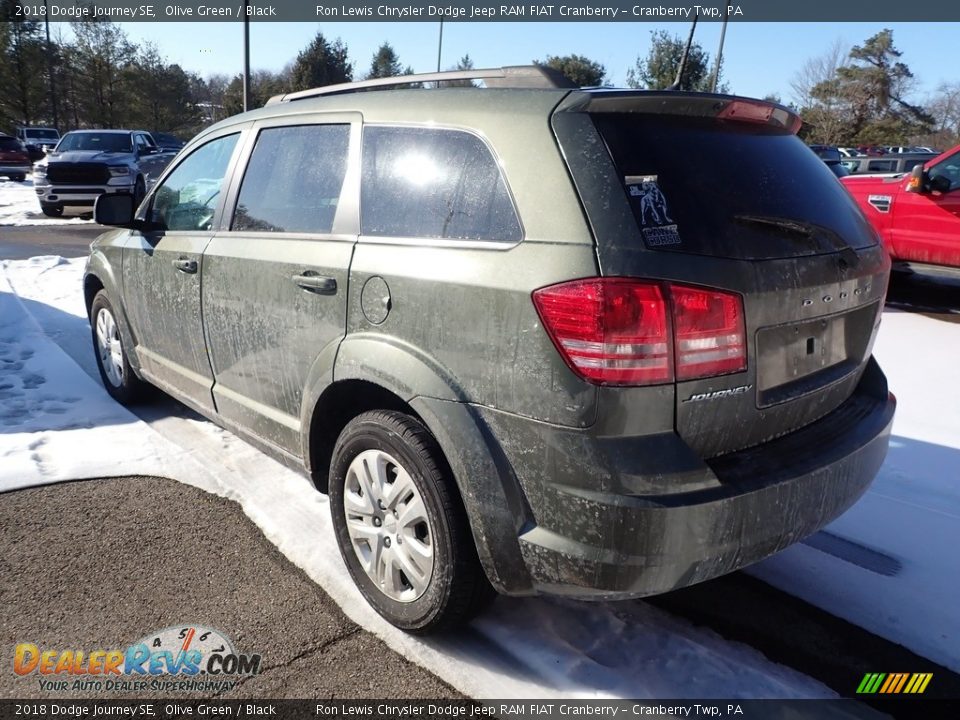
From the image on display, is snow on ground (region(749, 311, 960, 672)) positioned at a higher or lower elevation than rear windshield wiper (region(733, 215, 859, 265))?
lower

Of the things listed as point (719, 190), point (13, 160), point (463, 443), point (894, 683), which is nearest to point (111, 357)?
point (463, 443)

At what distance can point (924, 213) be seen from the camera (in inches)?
319

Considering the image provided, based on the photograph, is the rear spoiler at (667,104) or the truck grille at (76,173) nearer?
the rear spoiler at (667,104)

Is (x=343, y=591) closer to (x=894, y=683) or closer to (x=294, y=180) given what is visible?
(x=294, y=180)

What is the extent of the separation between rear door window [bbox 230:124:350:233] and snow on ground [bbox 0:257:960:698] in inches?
52.8

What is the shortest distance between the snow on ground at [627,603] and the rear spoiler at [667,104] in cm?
176

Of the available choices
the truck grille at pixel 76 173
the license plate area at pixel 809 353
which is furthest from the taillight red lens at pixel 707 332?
the truck grille at pixel 76 173

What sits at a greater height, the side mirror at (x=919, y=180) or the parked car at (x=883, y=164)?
the parked car at (x=883, y=164)

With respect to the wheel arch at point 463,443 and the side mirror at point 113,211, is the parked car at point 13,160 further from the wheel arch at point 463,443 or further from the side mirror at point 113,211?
the wheel arch at point 463,443

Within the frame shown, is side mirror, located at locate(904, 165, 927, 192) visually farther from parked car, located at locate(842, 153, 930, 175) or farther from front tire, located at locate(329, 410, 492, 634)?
front tire, located at locate(329, 410, 492, 634)

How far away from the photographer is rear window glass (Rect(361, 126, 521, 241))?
223 centimetres

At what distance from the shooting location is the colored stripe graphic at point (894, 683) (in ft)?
7.60

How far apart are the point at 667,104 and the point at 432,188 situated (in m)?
0.79

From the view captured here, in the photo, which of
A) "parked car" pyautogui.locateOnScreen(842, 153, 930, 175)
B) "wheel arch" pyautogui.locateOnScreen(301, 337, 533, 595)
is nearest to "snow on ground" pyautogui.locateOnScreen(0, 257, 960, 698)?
"wheel arch" pyautogui.locateOnScreen(301, 337, 533, 595)
